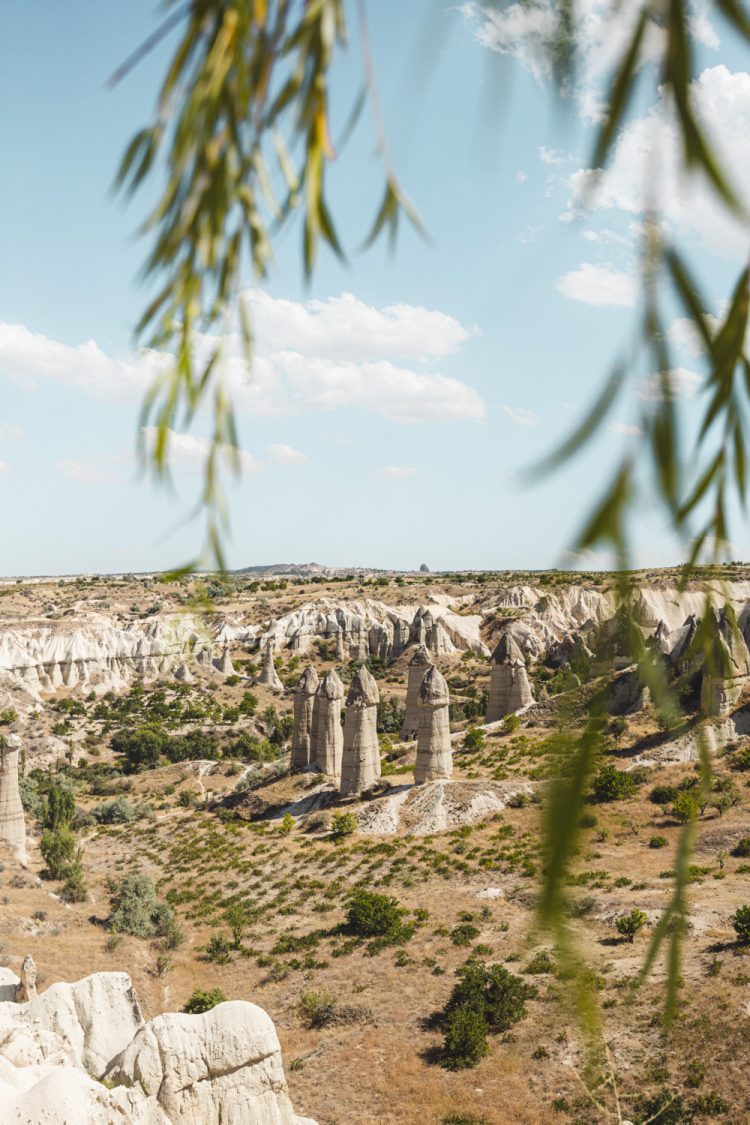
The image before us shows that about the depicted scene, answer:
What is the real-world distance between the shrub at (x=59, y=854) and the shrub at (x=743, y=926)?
24.3 metres

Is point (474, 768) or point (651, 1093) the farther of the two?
point (474, 768)

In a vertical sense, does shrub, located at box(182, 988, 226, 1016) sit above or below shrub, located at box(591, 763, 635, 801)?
below

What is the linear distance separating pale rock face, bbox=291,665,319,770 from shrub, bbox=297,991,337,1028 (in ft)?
64.3

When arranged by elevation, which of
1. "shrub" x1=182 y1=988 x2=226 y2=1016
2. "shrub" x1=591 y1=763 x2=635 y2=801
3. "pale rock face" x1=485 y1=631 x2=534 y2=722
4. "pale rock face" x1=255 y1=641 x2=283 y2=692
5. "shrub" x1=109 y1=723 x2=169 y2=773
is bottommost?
"shrub" x1=109 y1=723 x2=169 y2=773

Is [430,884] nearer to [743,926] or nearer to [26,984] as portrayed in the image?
[743,926]

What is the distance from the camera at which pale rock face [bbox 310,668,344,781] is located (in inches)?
1419

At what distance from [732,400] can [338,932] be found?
79.5 feet

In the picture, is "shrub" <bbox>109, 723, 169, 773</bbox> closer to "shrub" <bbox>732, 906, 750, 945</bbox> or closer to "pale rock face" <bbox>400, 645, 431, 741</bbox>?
"pale rock face" <bbox>400, 645, 431, 741</bbox>

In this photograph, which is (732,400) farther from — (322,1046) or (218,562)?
(322,1046)

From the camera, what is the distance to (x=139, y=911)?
24.7 meters

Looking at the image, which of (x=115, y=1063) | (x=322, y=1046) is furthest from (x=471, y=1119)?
(x=115, y=1063)

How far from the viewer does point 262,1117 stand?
12328mm

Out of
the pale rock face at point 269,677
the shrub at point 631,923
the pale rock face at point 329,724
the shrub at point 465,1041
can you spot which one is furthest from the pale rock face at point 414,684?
the pale rock face at point 269,677

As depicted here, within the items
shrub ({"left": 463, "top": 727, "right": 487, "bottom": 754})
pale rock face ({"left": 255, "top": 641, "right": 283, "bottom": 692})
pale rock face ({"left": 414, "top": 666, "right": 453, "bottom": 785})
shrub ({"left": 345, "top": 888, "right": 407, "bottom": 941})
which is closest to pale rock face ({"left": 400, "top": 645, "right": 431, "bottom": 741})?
shrub ({"left": 463, "top": 727, "right": 487, "bottom": 754})
